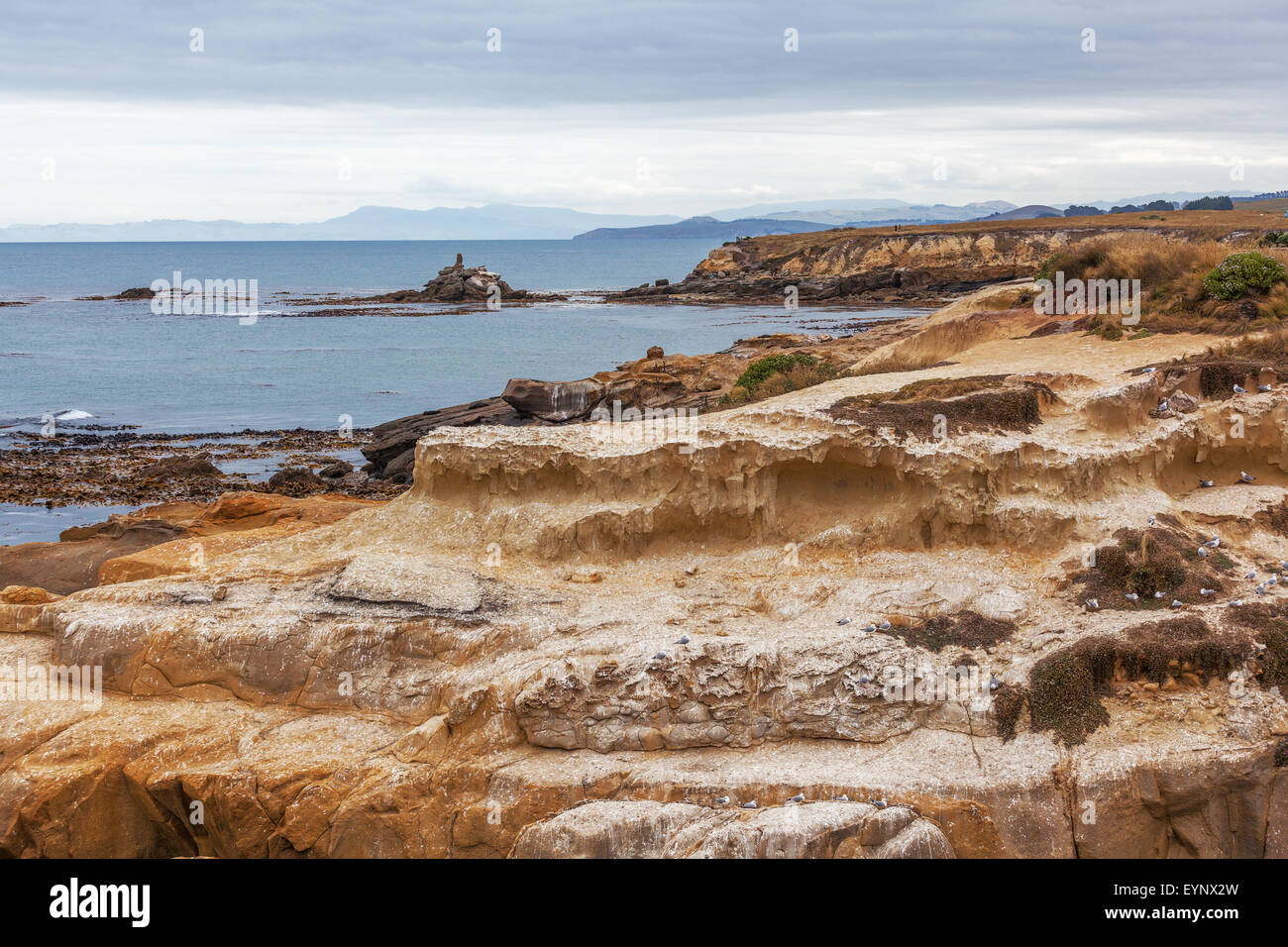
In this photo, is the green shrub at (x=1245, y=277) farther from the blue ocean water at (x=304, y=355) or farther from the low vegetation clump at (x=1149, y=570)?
the blue ocean water at (x=304, y=355)

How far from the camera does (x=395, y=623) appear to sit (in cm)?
1430

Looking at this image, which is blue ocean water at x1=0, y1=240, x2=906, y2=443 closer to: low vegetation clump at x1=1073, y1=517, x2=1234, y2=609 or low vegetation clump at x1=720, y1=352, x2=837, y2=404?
low vegetation clump at x1=720, y1=352, x2=837, y2=404

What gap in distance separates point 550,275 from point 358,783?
171 meters

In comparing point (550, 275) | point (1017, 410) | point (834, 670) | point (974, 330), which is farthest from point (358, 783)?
point (550, 275)

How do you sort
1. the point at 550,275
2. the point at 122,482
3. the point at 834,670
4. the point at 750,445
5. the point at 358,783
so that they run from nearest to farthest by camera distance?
the point at 358,783 → the point at 834,670 → the point at 750,445 → the point at 122,482 → the point at 550,275

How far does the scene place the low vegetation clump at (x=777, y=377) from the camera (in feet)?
85.0

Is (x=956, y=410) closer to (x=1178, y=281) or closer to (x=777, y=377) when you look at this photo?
(x=1178, y=281)

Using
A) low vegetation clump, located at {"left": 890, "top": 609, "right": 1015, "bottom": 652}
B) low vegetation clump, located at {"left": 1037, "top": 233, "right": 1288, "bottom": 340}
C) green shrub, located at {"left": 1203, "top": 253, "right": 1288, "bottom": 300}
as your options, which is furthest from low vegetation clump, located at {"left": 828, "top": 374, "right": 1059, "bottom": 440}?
green shrub, located at {"left": 1203, "top": 253, "right": 1288, "bottom": 300}

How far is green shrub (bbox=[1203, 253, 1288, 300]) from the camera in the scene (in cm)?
2180

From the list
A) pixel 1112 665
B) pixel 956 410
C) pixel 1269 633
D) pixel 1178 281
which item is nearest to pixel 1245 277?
pixel 1178 281

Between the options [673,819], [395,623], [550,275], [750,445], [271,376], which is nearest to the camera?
[673,819]

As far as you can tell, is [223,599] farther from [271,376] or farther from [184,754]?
[271,376]

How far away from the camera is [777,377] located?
27969 mm

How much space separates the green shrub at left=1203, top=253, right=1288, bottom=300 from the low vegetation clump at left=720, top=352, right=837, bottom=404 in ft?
26.6
